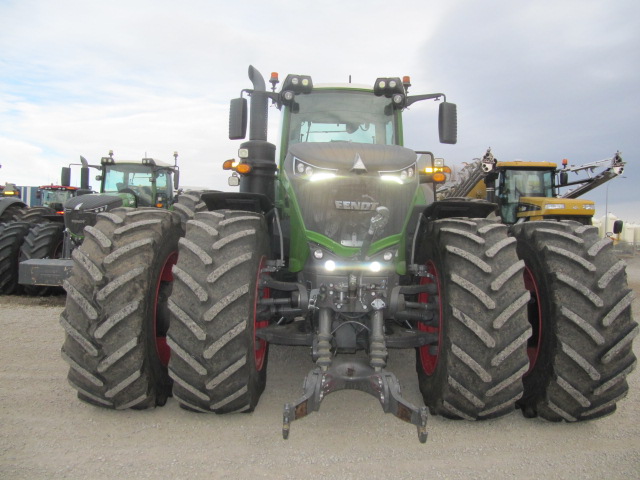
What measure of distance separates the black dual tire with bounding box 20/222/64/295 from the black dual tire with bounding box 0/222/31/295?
0.11 metres

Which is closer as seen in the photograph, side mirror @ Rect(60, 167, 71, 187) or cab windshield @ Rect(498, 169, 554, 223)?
side mirror @ Rect(60, 167, 71, 187)

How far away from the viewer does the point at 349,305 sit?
3322 millimetres

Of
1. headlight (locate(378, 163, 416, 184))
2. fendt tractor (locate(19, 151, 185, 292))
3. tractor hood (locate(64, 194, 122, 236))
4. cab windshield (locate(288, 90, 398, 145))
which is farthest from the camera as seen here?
tractor hood (locate(64, 194, 122, 236))

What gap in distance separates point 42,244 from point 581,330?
27.6ft

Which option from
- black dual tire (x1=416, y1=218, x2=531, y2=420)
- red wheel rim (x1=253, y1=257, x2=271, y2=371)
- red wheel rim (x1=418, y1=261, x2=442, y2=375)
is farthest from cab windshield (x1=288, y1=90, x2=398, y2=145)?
black dual tire (x1=416, y1=218, x2=531, y2=420)

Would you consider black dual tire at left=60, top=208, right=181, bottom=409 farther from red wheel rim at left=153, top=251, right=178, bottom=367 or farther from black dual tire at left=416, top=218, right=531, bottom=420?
black dual tire at left=416, top=218, right=531, bottom=420

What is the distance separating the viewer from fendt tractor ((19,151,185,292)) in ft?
21.8

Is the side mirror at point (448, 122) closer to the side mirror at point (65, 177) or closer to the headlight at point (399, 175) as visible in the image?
the headlight at point (399, 175)

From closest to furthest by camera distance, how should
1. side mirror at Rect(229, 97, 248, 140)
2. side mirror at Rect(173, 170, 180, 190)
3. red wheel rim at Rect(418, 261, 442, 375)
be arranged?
red wheel rim at Rect(418, 261, 442, 375)
side mirror at Rect(229, 97, 248, 140)
side mirror at Rect(173, 170, 180, 190)

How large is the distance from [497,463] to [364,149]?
7.39ft

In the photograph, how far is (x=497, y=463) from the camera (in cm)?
298

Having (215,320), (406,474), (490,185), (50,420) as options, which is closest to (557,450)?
(406,474)

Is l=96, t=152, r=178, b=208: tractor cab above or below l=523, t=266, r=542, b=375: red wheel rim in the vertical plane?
above

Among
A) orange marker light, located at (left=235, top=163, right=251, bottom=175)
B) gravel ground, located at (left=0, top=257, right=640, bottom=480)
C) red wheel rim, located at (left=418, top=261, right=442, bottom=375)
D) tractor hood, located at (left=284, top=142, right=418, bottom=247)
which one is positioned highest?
orange marker light, located at (left=235, top=163, right=251, bottom=175)
